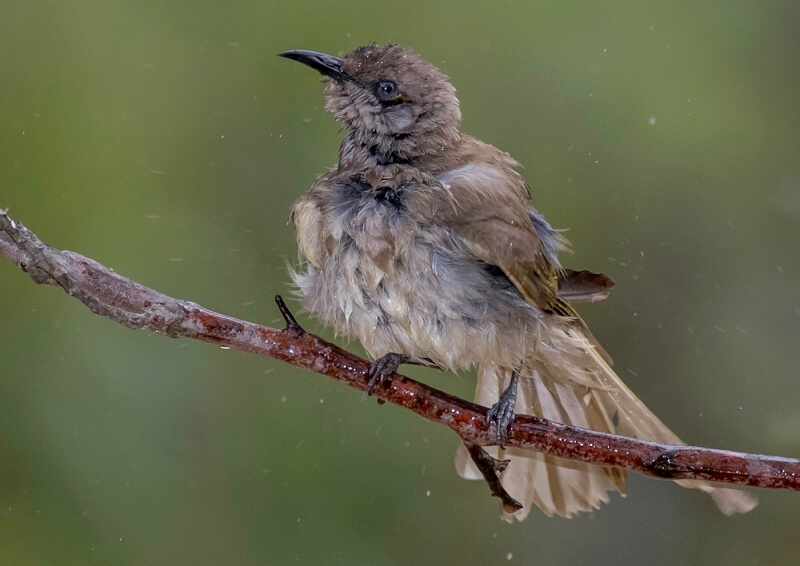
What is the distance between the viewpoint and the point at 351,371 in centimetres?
262

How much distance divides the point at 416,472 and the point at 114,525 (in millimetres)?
1351

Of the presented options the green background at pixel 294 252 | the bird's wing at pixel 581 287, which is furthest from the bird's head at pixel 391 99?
the green background at pixel 294 252

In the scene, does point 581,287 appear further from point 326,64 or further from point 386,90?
point 326,64

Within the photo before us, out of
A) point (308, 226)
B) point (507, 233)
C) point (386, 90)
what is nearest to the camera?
point (507, 233)

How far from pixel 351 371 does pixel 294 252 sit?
186 centimetres

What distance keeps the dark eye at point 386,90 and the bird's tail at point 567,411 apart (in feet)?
2.94

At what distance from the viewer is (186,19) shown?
14.5 ft

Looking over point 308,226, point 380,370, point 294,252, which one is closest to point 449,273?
point 380,370

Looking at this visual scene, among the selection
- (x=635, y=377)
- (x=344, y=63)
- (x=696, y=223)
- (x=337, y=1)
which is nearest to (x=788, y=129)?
(x=696, y=223)

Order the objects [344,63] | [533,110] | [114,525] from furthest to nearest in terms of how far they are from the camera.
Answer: [533,110] < [114,525] < [344,63]

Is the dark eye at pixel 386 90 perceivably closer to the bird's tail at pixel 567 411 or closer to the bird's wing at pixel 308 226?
the bird's wing at pixel 308 226

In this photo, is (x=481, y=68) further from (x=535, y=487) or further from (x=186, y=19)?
(x=535, y=487)

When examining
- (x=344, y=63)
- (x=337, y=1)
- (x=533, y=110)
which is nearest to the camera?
(x=344, y=63)

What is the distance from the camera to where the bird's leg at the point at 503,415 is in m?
2.61
